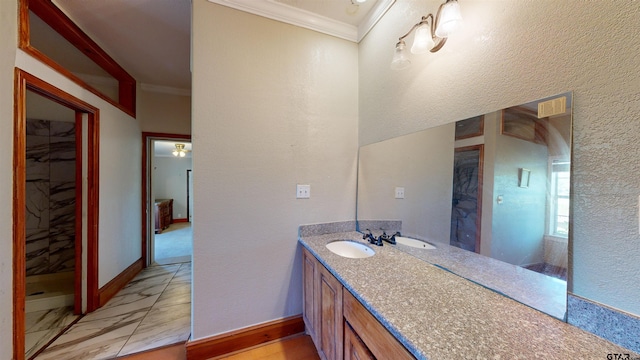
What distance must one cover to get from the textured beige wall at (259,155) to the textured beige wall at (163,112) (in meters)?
2.12

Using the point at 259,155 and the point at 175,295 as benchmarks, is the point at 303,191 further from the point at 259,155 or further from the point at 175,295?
the point at 175,295

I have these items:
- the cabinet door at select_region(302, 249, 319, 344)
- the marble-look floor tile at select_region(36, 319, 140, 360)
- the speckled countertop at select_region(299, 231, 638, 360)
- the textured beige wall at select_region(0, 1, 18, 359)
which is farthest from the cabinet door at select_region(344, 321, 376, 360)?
the textured beige wall at select_region(0, 1, 18, 359)

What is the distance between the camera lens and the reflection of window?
795mm

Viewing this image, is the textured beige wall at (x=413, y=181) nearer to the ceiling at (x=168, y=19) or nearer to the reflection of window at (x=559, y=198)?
the reflection of window at (x=559, y=198)

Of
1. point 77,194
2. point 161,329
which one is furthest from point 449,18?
point 77,194

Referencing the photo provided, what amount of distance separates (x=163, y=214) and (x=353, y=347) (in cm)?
673

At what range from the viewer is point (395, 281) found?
1046mm

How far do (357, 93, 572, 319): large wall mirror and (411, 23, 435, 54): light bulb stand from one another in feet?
1.65

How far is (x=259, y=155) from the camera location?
1.72m

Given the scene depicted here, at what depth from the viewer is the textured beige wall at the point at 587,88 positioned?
0.66 metres

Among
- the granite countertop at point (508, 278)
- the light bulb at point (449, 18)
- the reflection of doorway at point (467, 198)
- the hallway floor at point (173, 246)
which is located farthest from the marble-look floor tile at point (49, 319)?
the light bulb at point (449, 18)

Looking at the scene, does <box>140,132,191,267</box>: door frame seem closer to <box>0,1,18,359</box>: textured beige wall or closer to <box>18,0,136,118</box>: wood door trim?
<box>18,0,136,118</box>: wood door trim

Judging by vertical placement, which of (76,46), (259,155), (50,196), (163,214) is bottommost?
(163,214)

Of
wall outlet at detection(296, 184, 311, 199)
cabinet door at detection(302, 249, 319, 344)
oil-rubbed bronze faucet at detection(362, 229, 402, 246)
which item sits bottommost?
cabinet door at detection(302, 249, 319, 344)
